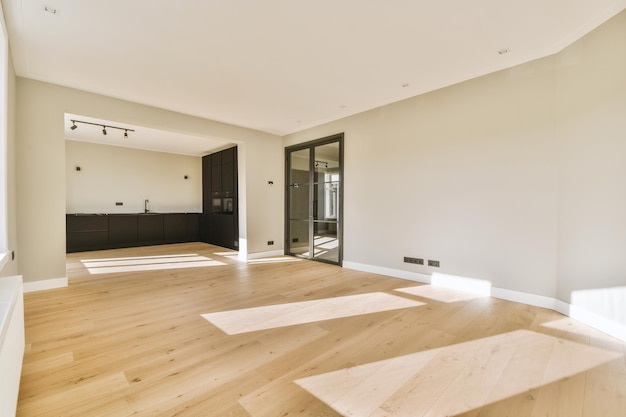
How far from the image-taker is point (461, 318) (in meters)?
2.84

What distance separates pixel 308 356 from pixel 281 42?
295 cm

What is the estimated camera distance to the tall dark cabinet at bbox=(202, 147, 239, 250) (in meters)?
7.20

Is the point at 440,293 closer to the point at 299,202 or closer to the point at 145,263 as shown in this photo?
the point at 299,202

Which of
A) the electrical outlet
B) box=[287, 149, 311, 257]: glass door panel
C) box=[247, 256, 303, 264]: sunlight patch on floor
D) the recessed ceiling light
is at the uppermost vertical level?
the recessed ceiling light

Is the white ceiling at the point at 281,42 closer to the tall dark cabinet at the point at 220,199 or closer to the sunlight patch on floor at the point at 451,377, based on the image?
the sunlight patch on floor at the point at 451,377

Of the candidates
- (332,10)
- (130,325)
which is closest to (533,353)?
(332,10)

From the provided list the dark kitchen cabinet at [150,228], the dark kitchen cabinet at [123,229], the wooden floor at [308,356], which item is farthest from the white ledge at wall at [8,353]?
the dark kitchen cabinet at [150,228]

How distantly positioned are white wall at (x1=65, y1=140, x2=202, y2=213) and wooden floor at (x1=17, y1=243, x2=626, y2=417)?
470 cm

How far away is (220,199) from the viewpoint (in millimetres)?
7926

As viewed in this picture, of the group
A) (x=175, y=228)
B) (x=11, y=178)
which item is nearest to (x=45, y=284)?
(x=11, y=178)

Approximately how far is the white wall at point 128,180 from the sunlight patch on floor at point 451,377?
8218 mm

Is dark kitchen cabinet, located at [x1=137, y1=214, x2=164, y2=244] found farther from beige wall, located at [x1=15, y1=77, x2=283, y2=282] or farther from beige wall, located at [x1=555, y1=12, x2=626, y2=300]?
beige wall, located at [x1=555, y1=12, x2=626, y2=300]

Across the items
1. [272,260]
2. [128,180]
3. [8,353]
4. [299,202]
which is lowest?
[272,260]

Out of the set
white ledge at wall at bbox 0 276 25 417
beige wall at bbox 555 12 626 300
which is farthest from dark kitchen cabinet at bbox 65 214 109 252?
beige wall at bbox 555 12 626 300
